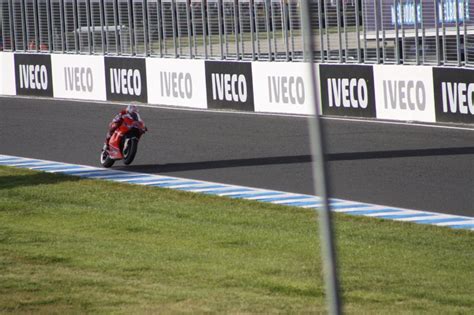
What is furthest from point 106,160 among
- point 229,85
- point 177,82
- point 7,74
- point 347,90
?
point 7,74

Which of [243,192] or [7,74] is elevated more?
[7,74]

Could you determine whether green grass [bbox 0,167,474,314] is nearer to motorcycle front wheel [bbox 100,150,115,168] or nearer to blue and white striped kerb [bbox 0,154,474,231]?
blue and white striped kerb [bbox 0,154,474,231]

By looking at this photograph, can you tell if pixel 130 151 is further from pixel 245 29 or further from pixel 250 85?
pixel 245 29

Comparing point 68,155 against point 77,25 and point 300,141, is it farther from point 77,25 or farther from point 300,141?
point 77,25

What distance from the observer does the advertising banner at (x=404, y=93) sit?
2081 centimetres

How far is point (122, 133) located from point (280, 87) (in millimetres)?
7581

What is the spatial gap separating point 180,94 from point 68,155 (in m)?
7.48

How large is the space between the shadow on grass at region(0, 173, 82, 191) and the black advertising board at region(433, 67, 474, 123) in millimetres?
6963

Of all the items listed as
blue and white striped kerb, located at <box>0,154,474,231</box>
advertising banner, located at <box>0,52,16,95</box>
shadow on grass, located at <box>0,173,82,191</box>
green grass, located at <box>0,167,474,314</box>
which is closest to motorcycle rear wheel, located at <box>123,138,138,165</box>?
blue and white striped kerb, located at <box>0,154,474,231</box>

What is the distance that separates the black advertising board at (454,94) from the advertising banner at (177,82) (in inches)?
254

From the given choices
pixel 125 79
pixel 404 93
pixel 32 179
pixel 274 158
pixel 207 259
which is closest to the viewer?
pixel 207 259

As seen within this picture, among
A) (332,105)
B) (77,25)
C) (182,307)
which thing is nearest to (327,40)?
(332,105)

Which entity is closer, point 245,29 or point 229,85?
point 229,85

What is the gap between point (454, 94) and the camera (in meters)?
20.2
